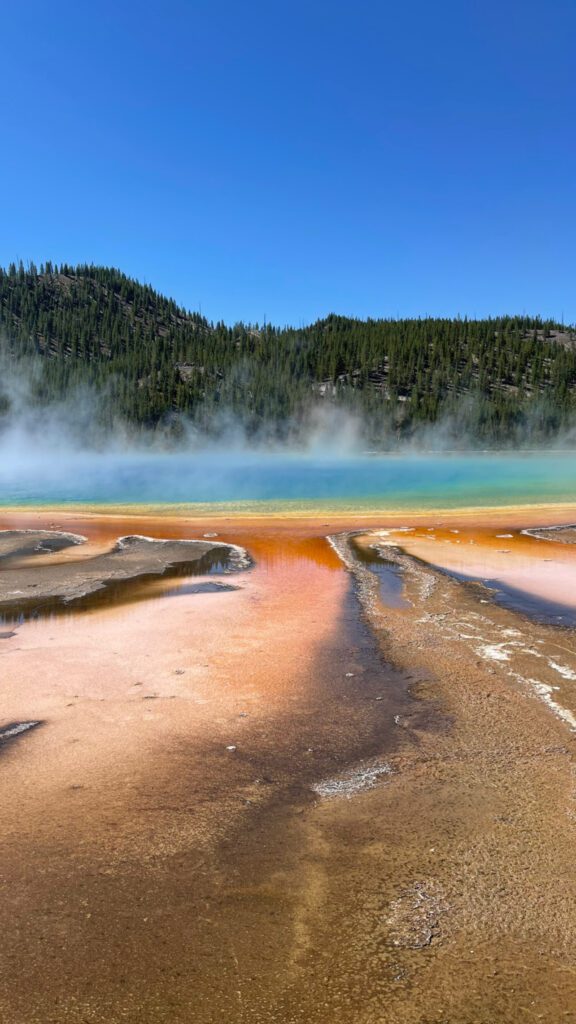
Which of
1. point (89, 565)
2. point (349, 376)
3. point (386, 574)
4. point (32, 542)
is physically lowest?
point (386, 574)

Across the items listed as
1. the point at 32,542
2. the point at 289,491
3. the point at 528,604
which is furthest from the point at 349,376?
the point at 528,604

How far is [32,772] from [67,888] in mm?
1608

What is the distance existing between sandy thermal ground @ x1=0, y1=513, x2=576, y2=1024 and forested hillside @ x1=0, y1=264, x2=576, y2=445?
297 ft

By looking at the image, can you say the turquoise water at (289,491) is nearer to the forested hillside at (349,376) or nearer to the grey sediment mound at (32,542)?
the grey sediment mound at (32,542)

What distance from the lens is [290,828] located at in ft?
14.4

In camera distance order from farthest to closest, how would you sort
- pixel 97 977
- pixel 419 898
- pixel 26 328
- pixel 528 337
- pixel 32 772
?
1. pixel 26 328
2. pixel 528 337
3. pixel 32 772
4. pixel 419 898
5. pixel 97 977

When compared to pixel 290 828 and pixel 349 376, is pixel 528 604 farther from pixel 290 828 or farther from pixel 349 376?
Answer: pixel 349 376

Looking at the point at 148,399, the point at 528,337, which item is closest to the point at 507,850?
the point at 148,399

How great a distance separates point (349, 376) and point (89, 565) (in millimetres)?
101733

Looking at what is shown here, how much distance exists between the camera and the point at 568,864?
3.90 metres

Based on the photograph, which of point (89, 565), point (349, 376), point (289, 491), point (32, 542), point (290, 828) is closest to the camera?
point (290, 828)

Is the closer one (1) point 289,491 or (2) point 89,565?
(2) point 89,565

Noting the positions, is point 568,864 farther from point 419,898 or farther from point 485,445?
point 485,445

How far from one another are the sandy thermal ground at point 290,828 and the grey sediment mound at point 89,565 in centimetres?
291
